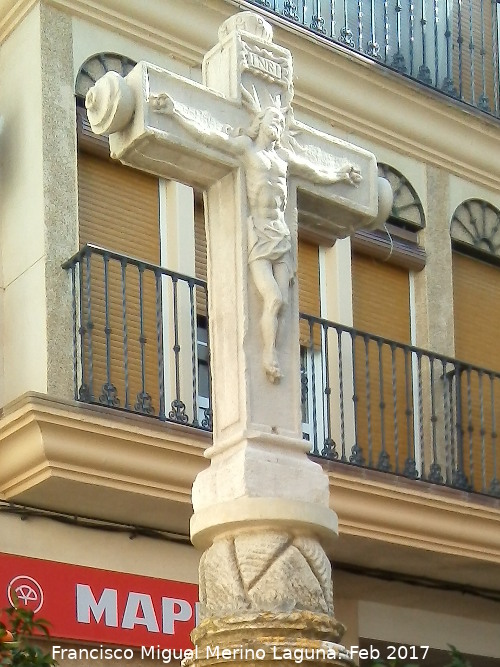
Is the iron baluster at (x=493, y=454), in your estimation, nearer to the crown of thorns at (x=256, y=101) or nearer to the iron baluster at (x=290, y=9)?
the iron baluster at (x=290, y=9)

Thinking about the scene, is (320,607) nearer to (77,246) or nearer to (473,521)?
(77,246)

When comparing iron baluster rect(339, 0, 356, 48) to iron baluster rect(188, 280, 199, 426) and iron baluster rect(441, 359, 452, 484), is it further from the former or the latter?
iron baluster rect(188, 280, 199, 426)

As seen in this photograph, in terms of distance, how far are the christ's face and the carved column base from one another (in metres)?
1.91

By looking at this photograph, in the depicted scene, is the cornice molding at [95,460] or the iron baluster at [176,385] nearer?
the cornice molding at [95,460]

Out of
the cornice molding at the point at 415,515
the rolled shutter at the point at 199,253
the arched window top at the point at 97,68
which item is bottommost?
the cornice molding at the point at 415,515

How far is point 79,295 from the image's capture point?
1045cm

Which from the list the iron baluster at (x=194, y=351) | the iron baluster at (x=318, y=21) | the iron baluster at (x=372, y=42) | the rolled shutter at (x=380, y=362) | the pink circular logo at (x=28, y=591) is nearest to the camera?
the pink circular logo at (x=28, y=591)

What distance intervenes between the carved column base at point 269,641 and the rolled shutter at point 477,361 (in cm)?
679

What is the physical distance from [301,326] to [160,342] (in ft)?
5.10

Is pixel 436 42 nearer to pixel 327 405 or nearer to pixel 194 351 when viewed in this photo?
pixel 327 405

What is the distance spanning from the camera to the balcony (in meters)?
10.5

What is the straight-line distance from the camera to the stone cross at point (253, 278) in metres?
5.53

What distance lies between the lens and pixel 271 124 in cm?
640

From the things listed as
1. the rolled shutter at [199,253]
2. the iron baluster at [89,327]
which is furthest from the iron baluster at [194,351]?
the iron baluster at [89,327]
